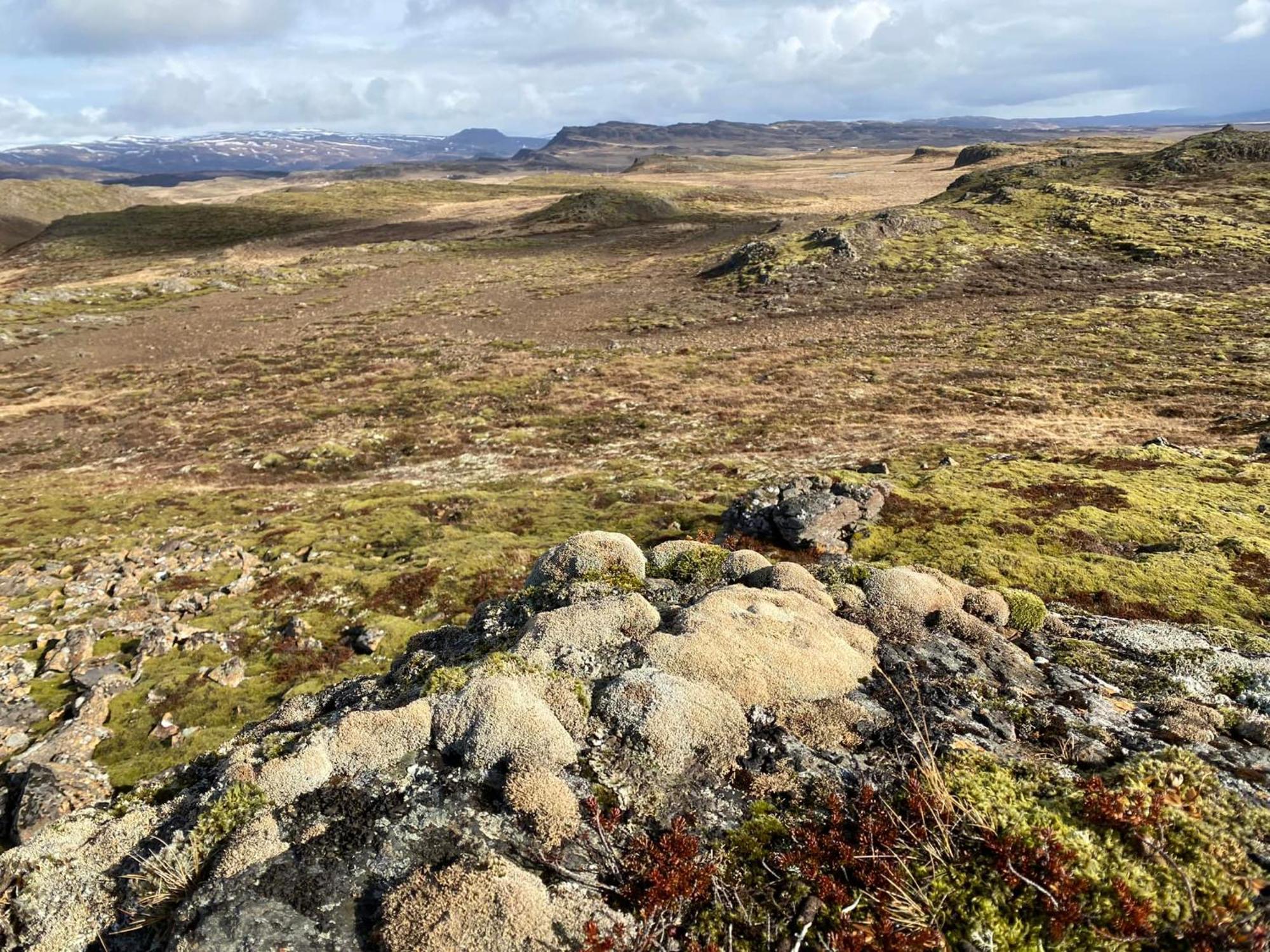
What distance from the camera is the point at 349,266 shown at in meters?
104

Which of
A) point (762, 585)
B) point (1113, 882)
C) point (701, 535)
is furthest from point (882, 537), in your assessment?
point (1113, 882)

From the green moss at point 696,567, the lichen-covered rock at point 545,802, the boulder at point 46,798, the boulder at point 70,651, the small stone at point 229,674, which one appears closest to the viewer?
the lichen-covered rock at point 545,802

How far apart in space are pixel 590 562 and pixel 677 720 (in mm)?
4321

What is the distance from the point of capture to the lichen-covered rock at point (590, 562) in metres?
10.9

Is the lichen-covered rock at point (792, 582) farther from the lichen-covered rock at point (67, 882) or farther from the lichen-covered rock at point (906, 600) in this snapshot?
the lichen-covered rock at point (67, 882)

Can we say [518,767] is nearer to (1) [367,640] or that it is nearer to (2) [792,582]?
(2) [792,582]

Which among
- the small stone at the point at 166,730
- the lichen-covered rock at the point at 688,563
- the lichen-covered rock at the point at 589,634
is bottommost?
the small stone at the point at 166,730

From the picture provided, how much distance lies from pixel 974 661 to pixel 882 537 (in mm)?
9523

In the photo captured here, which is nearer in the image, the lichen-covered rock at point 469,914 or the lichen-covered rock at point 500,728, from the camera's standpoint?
the lichen-covered rock at point 469,914

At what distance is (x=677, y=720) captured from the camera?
7.07m

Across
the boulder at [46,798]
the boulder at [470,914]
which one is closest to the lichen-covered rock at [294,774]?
the boulder at [470,914]

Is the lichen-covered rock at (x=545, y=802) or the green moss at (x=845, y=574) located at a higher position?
the lichen-covered rock at (x=545, y=802)

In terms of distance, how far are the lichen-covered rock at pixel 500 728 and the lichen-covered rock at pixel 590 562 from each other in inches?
137

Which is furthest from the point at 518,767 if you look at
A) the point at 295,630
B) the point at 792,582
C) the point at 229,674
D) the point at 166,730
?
the point at 295,630
